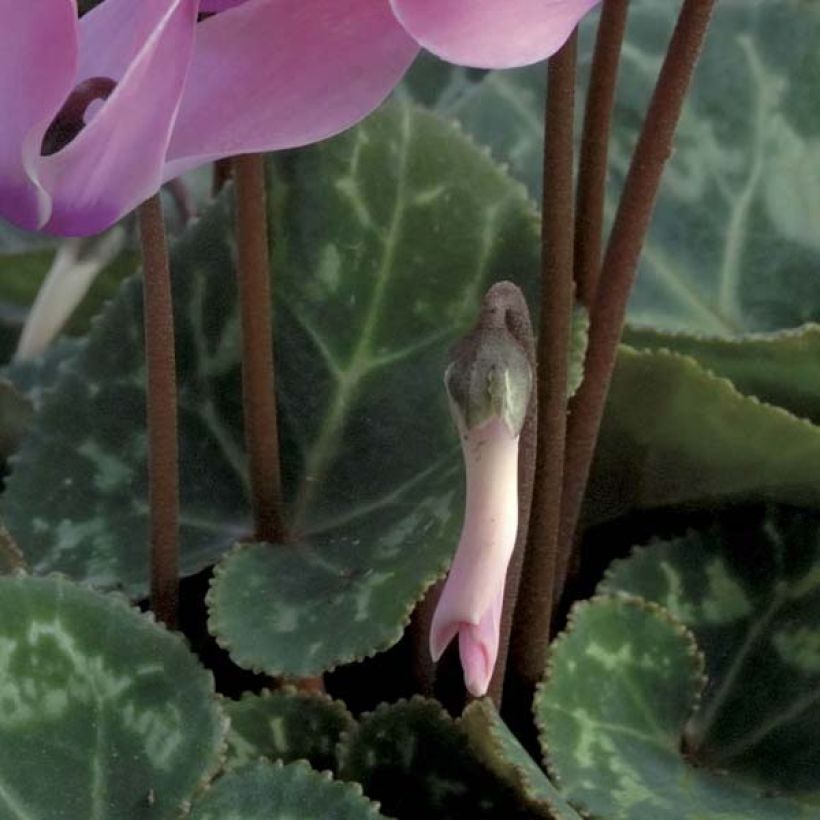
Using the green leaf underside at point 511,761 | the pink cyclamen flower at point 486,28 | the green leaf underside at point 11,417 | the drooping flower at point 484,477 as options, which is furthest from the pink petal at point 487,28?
the green leaf underside at point 11,417

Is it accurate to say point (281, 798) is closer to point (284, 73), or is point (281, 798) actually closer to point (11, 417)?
point (284, 73)

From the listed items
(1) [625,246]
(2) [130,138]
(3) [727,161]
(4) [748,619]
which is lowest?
(4) [748,619]

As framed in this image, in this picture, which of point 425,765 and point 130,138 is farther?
point 425,765

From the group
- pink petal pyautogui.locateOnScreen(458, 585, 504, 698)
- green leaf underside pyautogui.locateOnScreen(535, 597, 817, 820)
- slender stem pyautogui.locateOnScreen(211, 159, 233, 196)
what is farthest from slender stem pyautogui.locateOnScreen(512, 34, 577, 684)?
slender stem pyautogui.locateOnScreen(211, 159, 233, 196)

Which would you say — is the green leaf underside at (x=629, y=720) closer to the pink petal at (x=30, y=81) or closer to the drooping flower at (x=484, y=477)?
the drooping flower at (x=484, y=477)

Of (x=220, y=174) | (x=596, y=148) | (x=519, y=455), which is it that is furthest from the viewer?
(x=220, y=174)

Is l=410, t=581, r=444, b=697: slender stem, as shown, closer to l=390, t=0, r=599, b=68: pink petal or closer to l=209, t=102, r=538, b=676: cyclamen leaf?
l=209, t=102, r=538, b=676: cyclamen leaf

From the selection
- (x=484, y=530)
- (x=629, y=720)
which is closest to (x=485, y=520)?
(x=484, y=530)

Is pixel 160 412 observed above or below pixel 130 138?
below
